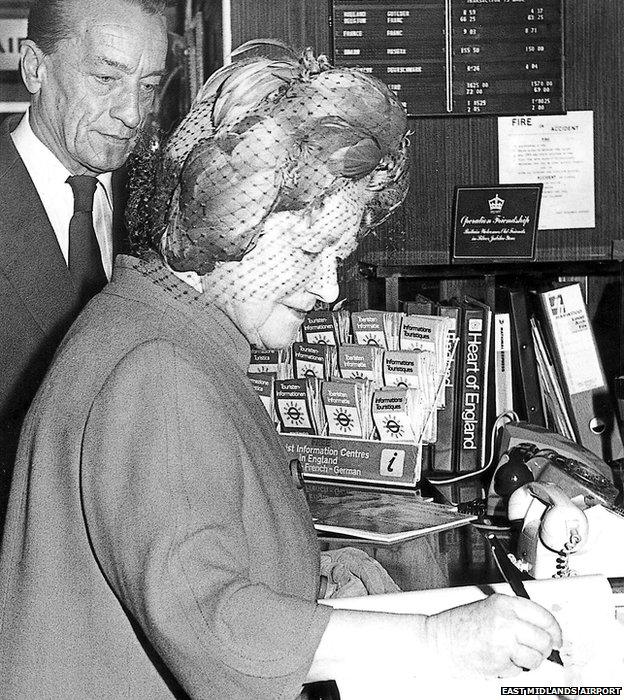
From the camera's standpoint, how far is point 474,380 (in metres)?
2.25

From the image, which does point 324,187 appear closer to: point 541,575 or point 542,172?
point 541,575

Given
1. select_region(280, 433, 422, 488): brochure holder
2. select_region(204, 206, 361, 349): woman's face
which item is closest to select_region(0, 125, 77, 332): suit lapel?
select_region(280, 433, 422, 488): brochure holder

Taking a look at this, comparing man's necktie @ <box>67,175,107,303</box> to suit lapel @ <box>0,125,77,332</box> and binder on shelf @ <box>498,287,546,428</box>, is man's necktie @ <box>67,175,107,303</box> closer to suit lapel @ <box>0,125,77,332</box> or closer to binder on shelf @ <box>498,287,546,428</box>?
suit lapel @ <box>0,125,77,332</box>

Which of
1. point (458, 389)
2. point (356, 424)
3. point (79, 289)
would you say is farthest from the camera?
point (458, 389)

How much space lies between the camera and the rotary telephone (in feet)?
5.02

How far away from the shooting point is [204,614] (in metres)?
0.92

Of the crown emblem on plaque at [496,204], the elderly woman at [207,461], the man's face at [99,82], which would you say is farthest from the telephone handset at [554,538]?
the man's face at [99,82]

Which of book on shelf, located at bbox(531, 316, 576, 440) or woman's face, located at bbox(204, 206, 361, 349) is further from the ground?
woman's face, located at bbox(204, 206, 361, 349)

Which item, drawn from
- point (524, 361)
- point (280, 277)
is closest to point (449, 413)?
point (524, 361)

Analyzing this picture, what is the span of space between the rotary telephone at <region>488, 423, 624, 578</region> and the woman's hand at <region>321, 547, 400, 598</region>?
24 centimetres

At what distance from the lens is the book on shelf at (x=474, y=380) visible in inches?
88.3

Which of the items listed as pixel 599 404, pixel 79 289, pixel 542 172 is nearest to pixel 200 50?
pixel 79 289

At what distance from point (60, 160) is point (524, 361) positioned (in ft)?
3.51

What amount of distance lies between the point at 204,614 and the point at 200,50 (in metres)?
1.55
